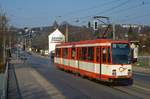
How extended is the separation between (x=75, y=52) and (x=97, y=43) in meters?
7.75

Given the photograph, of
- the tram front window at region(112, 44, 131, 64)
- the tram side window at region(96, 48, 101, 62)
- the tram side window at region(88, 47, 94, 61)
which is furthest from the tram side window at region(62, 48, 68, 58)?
the tram front window at region(112, 44, 131, 64)

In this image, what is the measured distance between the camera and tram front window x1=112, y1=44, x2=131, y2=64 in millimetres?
23922

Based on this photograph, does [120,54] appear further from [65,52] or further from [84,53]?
[65,52]

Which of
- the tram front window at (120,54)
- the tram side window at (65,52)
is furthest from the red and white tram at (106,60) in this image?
the tram side window at (65,52)

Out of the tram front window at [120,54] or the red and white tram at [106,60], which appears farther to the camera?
the tram front window at [120,54]

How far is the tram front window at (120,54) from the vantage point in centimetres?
2392

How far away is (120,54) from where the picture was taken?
24.1 meters

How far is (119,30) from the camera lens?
301 feet

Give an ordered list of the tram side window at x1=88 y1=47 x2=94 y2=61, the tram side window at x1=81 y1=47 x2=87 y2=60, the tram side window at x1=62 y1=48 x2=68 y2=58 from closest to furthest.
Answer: the tram side window at x1=88 y1=47 x2=94 y2=61
the tram side window at x1=81 y1=47 x2=87 y2=60
the tram side window at x1=62 y1=48 x2=68 y2=58

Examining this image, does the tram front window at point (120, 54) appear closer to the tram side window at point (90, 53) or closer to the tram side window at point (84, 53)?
the tram side window at point (90, 53)

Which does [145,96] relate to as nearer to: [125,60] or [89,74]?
[125,60]

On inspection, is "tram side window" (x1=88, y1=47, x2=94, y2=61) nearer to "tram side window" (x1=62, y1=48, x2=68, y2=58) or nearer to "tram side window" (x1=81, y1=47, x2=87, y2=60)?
"tram side window" (x1=81, y1=47, x2=87, y2=60)

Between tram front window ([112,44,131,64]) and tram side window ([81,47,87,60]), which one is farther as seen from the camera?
tram side window ([81,47,87,60])

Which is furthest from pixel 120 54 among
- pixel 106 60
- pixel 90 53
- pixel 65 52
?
pixel 65 52
